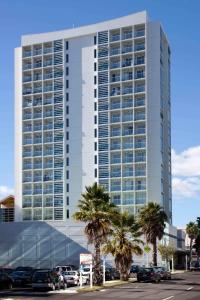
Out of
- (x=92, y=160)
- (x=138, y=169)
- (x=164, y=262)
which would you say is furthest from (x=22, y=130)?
(x=164, y=262)

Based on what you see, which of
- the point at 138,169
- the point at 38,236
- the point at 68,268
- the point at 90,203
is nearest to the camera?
the point at 90,203

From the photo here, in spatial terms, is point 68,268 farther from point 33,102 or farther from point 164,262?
point 33,102

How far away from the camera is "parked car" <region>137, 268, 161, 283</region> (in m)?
62.8

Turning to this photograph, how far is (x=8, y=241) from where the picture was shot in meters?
104

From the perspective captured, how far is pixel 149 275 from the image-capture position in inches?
2479

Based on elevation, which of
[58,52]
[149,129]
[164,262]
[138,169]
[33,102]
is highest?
[58,52]

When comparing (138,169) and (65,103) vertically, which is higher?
(65,103)

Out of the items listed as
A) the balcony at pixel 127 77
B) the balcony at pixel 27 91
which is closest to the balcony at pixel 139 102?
the balcony at pixel 127 77

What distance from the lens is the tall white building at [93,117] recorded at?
115812 mm

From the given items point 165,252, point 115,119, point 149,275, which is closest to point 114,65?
point 115,119

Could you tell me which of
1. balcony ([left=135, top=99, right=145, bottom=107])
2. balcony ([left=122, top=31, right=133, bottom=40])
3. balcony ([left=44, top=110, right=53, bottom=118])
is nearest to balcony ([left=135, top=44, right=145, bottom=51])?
balcony ([left=122, top=31, right=133, bottom=40])

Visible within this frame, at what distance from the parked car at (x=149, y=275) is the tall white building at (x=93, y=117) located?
47947 millimetres

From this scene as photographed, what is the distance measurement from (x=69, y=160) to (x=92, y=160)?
4841 millimetres

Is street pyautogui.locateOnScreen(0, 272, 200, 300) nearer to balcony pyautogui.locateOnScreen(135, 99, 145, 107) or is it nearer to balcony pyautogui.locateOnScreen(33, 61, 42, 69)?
balcony pyautogui.locateOnScreen(135, 99, 145, 107)
